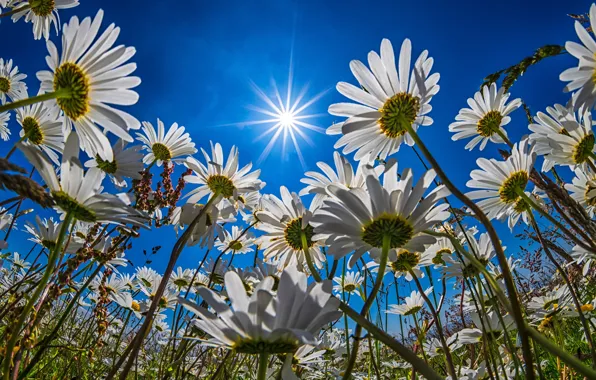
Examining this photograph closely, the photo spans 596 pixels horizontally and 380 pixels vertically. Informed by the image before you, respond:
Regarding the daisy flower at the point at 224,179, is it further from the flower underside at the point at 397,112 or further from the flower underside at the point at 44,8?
the flower underside at the point at 44,8

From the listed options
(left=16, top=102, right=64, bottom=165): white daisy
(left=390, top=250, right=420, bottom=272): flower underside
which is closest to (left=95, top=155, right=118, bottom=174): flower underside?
(left=16, top=102, right=64, bottom=165): white daisy

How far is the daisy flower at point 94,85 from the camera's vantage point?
1198 mm

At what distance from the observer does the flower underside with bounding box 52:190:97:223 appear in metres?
1.03

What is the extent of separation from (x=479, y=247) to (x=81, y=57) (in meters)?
2.18

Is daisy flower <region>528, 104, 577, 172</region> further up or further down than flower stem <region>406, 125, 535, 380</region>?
further up

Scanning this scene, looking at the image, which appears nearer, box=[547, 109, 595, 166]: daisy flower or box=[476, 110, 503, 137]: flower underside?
box=[547, 109, 595, 166]: daisy flower

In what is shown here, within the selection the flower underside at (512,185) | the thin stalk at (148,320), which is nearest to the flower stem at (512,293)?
the thin stalk at (148,320)

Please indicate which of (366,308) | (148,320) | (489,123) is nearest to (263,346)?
(366,308)

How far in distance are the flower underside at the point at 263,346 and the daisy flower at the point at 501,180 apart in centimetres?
118

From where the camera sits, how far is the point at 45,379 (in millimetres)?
2715

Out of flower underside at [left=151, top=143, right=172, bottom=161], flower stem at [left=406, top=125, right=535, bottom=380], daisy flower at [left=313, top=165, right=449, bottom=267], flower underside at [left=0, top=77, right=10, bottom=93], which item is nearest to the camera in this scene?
flower stem at [left=406, top=125, right=535, bottom=380]

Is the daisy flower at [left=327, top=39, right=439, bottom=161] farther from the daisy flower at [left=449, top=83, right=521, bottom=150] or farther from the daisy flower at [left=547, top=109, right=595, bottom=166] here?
the daisy flower at [left=449, top=83, right=521, bottom=150]

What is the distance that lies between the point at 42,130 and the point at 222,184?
3.32ft

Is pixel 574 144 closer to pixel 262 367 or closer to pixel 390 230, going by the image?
pixel 390 230
